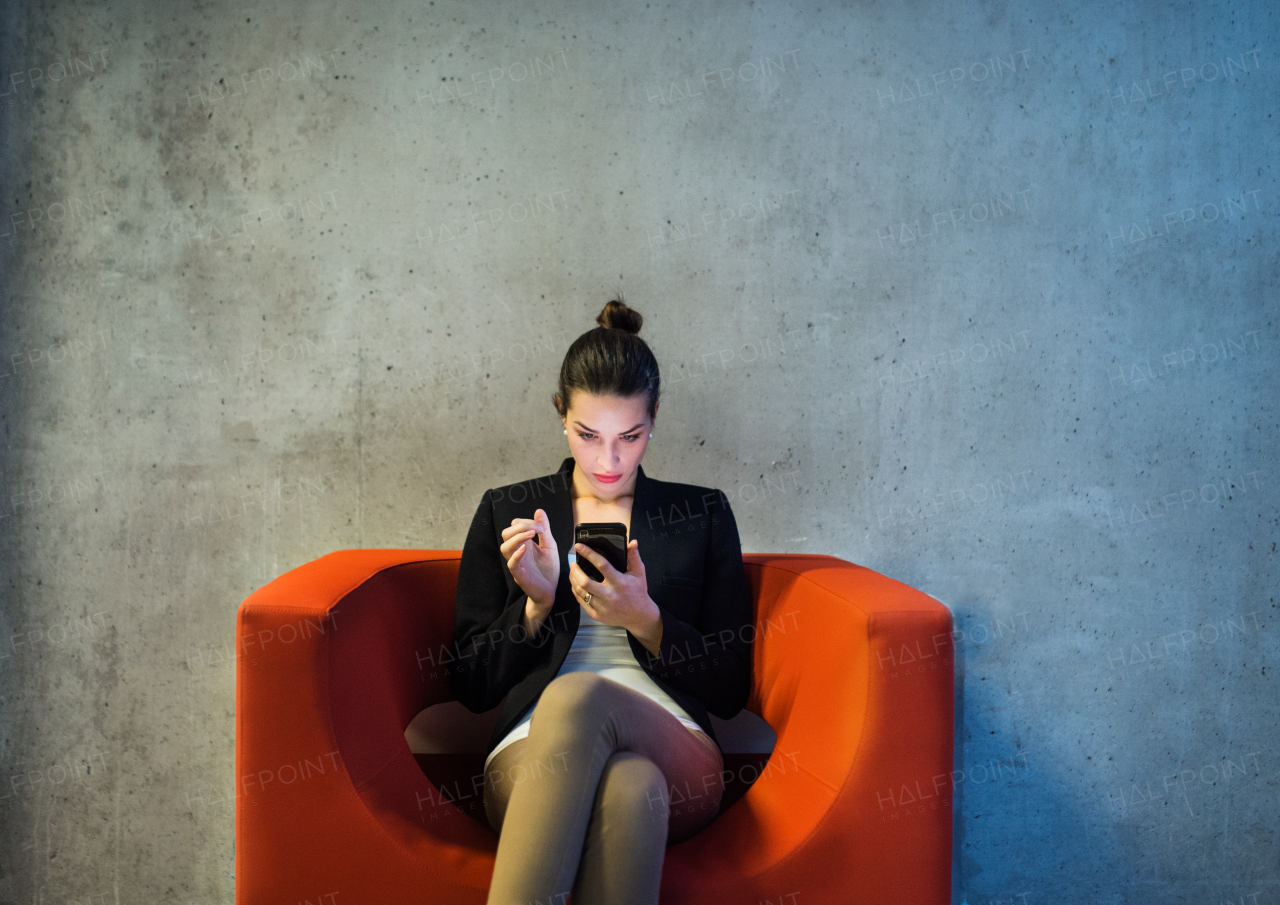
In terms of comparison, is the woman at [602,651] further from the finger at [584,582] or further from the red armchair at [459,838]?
the red armchair at [459,838]

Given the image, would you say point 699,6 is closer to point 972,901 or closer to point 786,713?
point 786,713

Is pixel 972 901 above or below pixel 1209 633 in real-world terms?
below

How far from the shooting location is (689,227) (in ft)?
5.91

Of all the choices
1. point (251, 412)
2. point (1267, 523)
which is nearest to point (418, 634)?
point (251, 412)

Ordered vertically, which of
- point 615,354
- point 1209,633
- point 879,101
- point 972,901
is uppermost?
point 879,101

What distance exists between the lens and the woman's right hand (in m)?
1.21

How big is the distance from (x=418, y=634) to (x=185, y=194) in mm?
1260

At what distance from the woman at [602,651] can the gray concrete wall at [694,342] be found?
1.28 feet

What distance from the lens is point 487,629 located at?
1.34 m

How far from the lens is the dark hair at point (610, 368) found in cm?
131

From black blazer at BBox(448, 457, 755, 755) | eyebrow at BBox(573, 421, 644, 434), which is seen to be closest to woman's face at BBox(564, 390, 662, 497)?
eyebrow at BBox(573, 421, 644, 434)

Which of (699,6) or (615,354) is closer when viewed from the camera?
(615,354)

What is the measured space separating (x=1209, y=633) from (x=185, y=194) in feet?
8.99

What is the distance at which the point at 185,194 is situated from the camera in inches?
70.2
